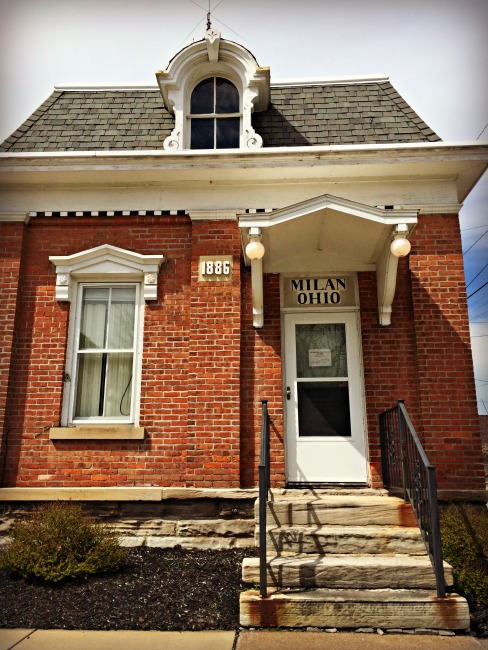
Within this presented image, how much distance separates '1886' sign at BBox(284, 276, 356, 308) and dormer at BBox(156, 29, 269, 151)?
1910 millimetres

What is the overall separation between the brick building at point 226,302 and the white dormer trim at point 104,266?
19mm

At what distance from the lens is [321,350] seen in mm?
6727

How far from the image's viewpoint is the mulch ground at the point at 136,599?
4105 mm

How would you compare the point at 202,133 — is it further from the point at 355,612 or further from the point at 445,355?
the point at 355,612

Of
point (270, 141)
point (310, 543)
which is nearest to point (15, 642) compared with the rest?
point (310, 543)

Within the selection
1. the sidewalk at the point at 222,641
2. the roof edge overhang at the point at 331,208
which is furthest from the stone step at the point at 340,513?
the roof edge overhang at the point at 331,208

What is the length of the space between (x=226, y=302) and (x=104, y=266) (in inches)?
65.8

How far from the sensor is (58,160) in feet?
22.0

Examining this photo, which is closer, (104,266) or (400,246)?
(400,246)

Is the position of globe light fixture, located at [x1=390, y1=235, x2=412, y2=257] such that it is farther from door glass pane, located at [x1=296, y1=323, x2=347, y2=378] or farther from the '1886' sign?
door glass pane, located at [x1=296, y1=323, x2=347, y2=378]

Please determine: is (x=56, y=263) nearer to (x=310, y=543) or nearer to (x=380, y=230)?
(x=380, y=230)

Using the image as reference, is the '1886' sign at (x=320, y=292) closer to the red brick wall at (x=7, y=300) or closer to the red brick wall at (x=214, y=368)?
the red brick wall at (x=214, y=368)

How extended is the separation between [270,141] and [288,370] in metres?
3.12

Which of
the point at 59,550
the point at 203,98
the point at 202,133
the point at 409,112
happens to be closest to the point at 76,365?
the point at 59,550
